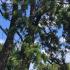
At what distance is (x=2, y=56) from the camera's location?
1485cm

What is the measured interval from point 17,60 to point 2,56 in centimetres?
62

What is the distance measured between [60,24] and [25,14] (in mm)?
1765

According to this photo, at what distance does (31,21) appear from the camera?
15.0 m

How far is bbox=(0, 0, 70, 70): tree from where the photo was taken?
1440 centimetres

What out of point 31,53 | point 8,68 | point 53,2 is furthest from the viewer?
point 8,68

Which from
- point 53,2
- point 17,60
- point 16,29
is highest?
point 53,2

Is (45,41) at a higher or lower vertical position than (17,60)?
higher

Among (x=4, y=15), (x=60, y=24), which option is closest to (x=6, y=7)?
(x=4, y=15)

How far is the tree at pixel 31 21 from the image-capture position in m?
14.4

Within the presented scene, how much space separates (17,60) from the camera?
571 inches

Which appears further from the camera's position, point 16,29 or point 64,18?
point 64,18

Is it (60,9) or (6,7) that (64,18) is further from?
(6,7)

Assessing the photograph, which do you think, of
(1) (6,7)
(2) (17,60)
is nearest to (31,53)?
(2) (17,60)

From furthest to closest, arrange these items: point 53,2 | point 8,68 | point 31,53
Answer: point 8,68 → point 53,2 → point 31,53
